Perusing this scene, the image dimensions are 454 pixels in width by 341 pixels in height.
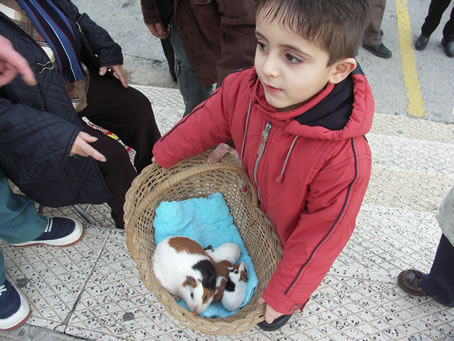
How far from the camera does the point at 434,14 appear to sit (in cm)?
365

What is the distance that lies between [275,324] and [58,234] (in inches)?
49.8

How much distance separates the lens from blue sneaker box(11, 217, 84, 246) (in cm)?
181

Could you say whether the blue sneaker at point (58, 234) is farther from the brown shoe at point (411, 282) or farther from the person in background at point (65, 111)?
the brown shoe at point (411, 282)

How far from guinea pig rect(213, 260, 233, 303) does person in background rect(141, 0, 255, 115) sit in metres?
0.95

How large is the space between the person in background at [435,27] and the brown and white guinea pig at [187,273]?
3.85 metres

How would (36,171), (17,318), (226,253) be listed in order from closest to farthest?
(36,171) < (17,318) < (226,253)

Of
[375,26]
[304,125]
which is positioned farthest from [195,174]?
[375,26]

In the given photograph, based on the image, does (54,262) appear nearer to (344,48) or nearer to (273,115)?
(273,115)

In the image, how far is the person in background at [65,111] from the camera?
1307 mm

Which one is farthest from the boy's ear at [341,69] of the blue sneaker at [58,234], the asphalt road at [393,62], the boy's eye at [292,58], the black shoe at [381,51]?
the black shoe at [381,51]

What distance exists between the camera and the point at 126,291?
66.3 inches

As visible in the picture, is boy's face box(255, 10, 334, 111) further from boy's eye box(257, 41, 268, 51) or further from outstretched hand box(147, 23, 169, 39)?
outstretched hand box(147, 23, 169, 39)

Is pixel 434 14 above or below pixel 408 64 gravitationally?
above

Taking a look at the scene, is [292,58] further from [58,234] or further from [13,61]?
[58,234]
